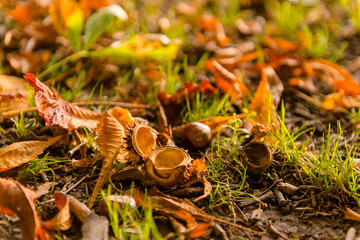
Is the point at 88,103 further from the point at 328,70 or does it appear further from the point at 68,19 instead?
the point at 328,70

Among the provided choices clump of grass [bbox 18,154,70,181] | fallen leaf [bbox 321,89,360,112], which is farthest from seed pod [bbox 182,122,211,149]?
fallen leaf [bbox 321,89,360,112]

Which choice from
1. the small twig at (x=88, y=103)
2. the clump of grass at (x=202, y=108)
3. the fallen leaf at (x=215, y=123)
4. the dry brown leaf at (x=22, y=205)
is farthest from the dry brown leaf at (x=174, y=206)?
the small twig at (x=88, y=103)

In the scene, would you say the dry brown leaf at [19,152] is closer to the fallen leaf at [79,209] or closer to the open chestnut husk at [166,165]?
the fallen leaf at [79,209]

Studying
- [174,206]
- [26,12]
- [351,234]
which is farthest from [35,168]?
[26,12]

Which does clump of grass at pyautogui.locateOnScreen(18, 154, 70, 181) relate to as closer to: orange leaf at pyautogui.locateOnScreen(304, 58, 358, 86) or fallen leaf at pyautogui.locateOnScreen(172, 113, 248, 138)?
fallen leaf at pyautogui.locateOnScreen(172, 113, 248, 138)

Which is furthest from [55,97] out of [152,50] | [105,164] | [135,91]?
[152,50]

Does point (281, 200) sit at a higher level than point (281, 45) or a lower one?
lower
